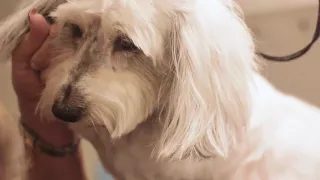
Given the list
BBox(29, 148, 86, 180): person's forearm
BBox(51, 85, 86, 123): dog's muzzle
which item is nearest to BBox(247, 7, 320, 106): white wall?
BBox(29, 148, 86, 180): person's forearm

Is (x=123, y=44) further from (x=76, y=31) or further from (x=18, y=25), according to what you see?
(x=18, y=25)

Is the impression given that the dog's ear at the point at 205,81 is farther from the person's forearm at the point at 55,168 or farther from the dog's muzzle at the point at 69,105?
the person's forearm at the point at 55,168

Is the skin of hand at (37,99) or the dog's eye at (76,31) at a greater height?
the dog's eye at (76,31)

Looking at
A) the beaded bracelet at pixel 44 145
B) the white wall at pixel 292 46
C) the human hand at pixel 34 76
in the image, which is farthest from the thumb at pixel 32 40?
the white wall at pixel 292 46

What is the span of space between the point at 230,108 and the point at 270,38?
2.70 feet

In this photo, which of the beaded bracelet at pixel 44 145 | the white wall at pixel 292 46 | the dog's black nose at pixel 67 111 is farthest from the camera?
the white wall at pixel 292 46

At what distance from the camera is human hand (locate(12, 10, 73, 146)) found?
81cm

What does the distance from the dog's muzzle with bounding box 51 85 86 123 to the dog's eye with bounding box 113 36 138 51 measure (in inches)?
3.0

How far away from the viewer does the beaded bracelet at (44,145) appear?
938 millimetres

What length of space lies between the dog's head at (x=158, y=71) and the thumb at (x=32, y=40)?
0.07m

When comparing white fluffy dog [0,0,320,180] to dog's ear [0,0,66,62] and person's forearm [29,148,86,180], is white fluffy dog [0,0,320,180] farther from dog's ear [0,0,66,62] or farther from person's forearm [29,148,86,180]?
person's forearm [29,148,86,180]

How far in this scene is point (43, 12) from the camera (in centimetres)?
82

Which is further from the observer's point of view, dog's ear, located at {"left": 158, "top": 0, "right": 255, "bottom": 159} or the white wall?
the white wall

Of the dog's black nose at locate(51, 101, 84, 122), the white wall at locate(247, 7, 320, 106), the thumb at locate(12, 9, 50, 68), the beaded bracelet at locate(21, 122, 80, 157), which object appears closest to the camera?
the dog's black nose at locate(51, 101, 84, 122)
